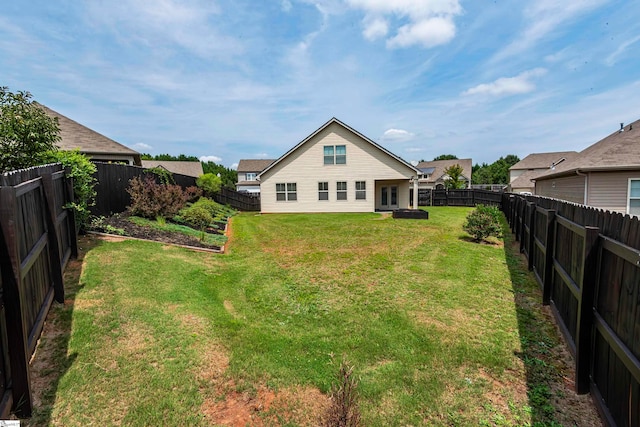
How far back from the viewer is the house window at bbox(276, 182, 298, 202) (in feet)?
75.0

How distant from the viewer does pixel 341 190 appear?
2247 cm

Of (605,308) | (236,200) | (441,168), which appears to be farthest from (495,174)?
(605,308)

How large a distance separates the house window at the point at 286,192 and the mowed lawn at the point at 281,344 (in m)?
15.3

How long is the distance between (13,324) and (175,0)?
10050 mm

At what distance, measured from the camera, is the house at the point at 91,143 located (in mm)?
15859

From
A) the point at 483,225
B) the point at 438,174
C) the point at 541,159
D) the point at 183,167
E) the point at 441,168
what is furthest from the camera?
the point at 441,168

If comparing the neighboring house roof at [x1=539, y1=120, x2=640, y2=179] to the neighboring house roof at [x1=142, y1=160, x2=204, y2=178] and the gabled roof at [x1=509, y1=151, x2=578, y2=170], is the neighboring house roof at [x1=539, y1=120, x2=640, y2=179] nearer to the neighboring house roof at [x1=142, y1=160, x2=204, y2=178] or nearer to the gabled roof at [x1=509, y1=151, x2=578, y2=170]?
the gabled roof at [x1=509, y1=151, x2=578, y2=170]

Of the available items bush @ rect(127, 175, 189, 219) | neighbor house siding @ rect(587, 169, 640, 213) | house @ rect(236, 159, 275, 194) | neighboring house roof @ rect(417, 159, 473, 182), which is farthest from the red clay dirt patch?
house @ rect(236, 159, 275, 194)

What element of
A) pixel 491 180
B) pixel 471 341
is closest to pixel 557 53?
pixel 471 341

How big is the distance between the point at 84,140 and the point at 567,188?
1041 inches

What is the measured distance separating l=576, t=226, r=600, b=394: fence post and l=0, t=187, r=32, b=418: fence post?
523cm

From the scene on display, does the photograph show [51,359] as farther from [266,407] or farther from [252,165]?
[252,165]

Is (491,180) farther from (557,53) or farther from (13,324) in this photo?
(13,324)

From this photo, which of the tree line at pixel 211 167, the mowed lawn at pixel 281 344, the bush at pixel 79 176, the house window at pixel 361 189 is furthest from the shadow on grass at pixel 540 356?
the tree line at pixel 211 167
